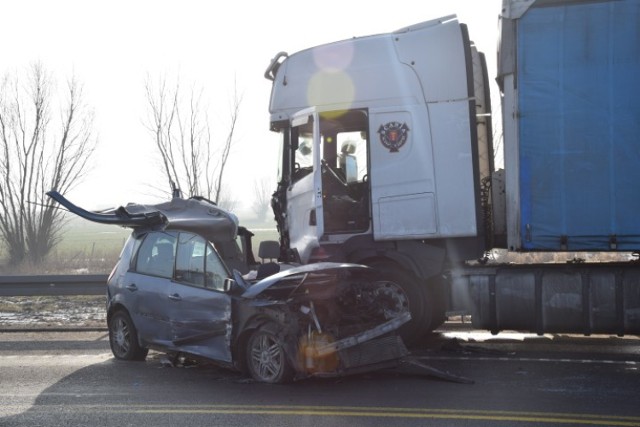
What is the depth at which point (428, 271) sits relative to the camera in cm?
1079

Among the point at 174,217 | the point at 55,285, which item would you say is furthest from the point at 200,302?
the point at 55,285

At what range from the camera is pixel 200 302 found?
9.44 meters

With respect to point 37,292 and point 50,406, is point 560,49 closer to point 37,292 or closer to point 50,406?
point 50,406

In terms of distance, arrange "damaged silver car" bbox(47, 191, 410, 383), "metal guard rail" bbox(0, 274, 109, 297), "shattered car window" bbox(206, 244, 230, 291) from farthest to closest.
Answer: "metal guard rail" bbox(0, 274, 109, 297) → "shattered car window" bbox(206, 244, 230, 291) → "damaged silver car" bbox(47, 191, 410, 383)

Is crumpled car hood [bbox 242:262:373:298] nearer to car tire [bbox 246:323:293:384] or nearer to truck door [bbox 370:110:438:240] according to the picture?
car tire [bbox 246:323:293:384]

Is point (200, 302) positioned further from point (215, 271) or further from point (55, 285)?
point (55, 285)

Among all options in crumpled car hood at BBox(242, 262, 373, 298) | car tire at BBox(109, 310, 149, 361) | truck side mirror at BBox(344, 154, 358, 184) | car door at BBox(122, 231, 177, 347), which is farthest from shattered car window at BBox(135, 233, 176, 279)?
truck side mirror at BBox(344, 154, 358, 184)

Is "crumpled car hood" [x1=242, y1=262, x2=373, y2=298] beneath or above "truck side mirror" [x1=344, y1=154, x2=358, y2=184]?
beneath

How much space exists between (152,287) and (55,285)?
571cm

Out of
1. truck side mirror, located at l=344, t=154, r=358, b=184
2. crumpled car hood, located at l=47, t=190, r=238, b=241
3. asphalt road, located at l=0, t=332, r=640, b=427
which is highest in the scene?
truck side mirror, located at l=344, t=154, r=358, b=184

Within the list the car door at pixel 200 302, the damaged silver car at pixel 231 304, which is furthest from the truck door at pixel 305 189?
the car door at pixel 200 302

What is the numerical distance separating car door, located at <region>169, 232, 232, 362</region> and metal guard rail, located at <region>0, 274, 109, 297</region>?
17.7 feet

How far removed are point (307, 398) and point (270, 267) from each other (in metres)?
1.94

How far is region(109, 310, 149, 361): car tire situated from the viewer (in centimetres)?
1057
